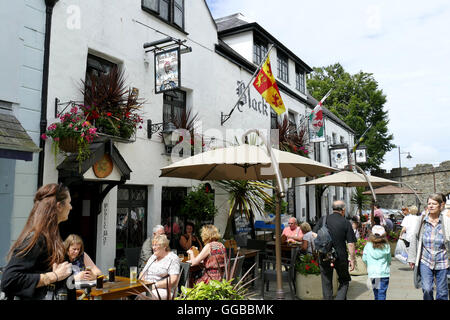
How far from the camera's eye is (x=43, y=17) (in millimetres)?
6520

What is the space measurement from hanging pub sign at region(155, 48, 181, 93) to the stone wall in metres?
35.5

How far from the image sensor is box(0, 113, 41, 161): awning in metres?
5.17

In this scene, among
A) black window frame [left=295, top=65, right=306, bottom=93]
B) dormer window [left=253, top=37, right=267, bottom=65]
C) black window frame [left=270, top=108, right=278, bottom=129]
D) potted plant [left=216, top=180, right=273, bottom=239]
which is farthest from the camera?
black window frame [left=295, top=65, right=306, bottom=93]

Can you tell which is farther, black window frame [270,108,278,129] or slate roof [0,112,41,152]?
black window frame [270,108,278,129]

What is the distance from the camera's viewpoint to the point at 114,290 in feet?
14.1

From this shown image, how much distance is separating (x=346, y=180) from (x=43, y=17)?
26.4ft

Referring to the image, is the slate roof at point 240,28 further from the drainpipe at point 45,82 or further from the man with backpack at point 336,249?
the man with backpack at point 336,249

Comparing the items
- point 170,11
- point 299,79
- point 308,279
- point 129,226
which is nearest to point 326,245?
point 308,279

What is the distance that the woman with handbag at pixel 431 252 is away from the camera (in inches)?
192

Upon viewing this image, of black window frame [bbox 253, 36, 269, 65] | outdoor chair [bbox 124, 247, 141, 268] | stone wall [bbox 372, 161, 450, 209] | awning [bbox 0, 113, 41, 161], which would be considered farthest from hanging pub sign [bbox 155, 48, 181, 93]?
stone wall [bbox 372, 161, 450, 209]

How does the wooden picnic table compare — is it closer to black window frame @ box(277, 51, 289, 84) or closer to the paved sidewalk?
the paved sidewalk

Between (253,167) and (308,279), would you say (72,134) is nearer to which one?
(253,167)

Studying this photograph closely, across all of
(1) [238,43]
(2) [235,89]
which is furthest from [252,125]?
(1) [238,43]

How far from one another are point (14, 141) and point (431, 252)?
20.1 feet
